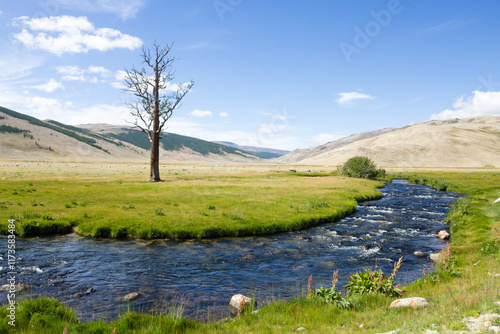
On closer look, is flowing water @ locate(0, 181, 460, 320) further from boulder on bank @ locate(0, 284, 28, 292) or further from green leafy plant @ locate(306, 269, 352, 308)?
green leafy plant @ locate(306, 269, 352, 308)

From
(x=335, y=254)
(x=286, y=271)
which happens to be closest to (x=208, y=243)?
(x=286, y=271)

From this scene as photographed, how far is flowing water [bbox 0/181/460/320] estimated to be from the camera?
11594 millimetres

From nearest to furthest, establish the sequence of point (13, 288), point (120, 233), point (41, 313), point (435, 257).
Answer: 1. point (41, 313)
2. point (13, 288)
3. point (435, 257)
4. point (120, 233)

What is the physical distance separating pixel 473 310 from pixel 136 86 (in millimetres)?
50029

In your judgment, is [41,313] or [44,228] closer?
[41,313]

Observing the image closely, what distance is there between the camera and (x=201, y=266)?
51.1 ft

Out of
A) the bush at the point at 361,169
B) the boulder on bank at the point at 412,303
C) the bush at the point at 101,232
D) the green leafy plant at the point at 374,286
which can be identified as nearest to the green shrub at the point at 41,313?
the green leafy plant at the point at 374,286

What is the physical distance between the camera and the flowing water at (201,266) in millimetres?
11594

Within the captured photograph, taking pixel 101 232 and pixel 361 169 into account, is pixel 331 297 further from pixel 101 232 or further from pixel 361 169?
pixel 361 169

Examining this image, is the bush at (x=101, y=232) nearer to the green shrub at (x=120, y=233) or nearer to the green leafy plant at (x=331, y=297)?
the green shrub at (x=120, y=233)

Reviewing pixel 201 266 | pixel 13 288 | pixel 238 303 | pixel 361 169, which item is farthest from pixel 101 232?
pixel 361 169

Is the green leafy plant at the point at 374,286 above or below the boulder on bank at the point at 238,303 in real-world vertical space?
above

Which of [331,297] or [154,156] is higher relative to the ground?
[154,156]

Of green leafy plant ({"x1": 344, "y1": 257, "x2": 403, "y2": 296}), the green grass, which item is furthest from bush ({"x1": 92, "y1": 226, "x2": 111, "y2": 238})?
green leafy plant ({"x1": 344, "y1": 257, "x2": 403, "y2": 296})
